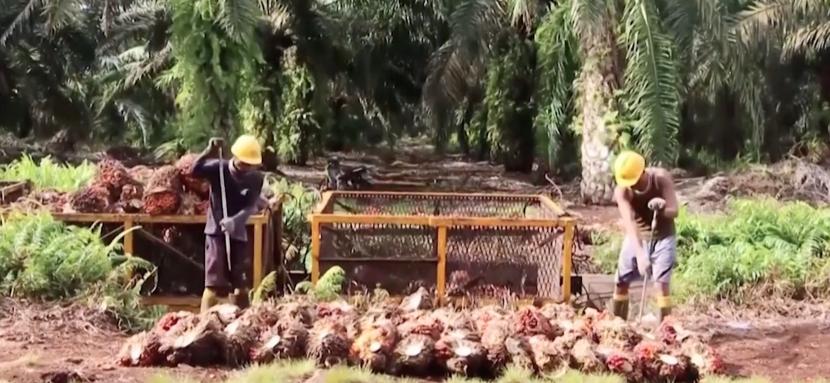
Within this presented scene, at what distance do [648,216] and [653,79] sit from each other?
18.7ft

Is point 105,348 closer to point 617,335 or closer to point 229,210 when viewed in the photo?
point 229,210

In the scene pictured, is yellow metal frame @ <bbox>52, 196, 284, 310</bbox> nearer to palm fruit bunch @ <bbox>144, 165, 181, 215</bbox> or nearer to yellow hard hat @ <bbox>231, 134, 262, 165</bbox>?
palm fruit bunch @ <bbox>144, 165, 181, 215</bbox>

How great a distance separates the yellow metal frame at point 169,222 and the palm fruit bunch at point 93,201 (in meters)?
0.12

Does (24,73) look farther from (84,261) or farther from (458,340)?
(458,340)

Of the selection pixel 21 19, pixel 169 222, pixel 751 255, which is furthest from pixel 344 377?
pixel 21 19

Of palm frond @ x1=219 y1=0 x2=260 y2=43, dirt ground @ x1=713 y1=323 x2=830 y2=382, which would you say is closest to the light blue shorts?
dirt ground @ x1=713 y1=323 x2=830 y2=382

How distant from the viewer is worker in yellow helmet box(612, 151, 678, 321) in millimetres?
8414

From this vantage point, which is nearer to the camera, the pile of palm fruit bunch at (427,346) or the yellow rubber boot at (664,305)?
the pile of palm fruit bunch at (427,346)

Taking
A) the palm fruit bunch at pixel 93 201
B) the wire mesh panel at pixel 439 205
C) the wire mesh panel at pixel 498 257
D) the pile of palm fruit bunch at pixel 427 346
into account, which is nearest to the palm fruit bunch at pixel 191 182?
the palm fruit bunch at pixel 93 201

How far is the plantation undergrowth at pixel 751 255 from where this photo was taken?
35.0ft

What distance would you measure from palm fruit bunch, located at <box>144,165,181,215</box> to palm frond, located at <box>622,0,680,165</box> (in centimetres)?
675

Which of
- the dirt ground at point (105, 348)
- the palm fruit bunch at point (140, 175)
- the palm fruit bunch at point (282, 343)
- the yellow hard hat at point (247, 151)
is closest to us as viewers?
the dirt ground at point (105, 348)

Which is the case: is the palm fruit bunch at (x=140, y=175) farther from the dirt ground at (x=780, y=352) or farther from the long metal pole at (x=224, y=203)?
the dirt ground at (x=780, y=352)

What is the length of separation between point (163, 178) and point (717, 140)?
23.4 meters
